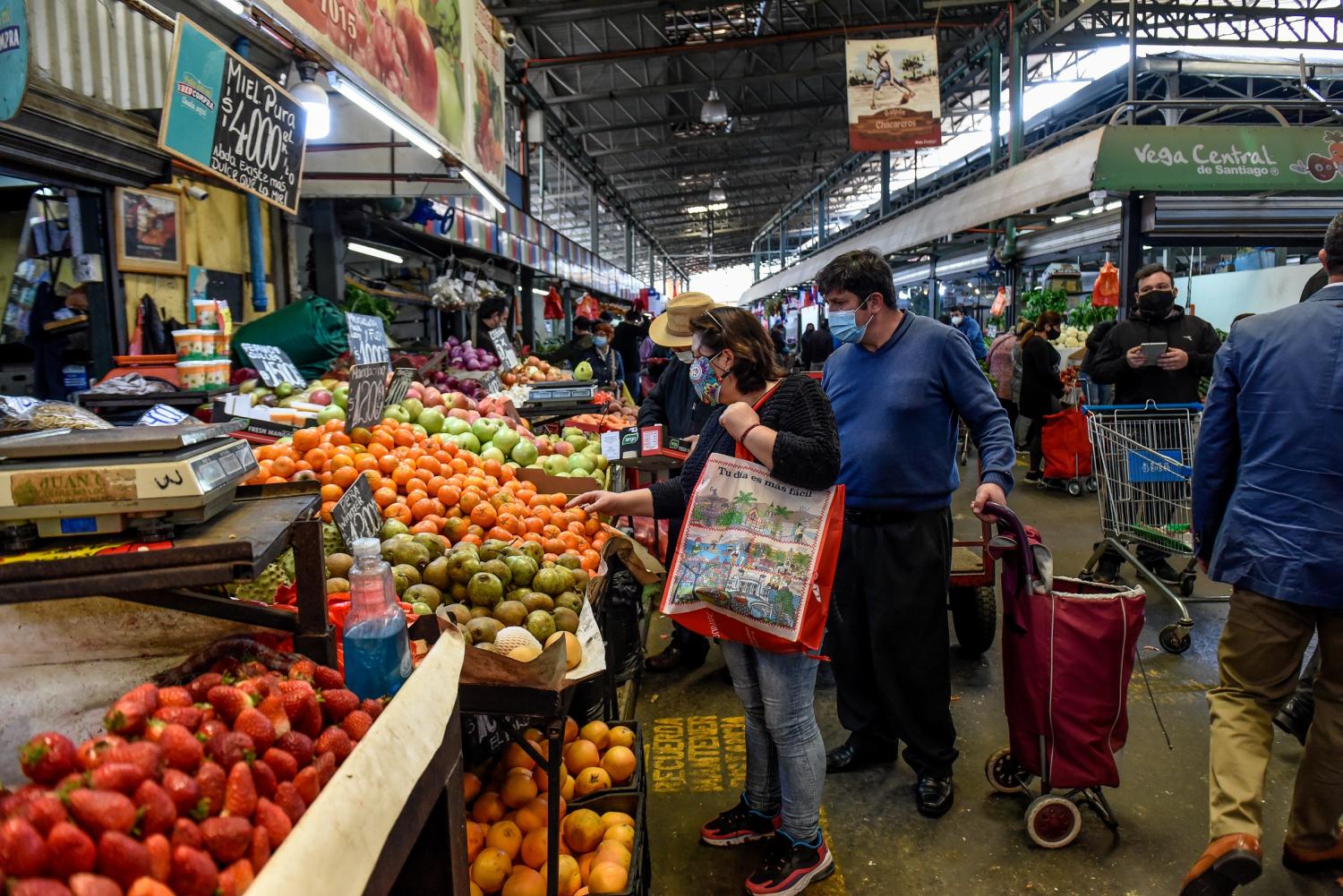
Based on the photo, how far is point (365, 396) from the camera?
3873 mm

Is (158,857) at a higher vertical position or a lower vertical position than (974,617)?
higher

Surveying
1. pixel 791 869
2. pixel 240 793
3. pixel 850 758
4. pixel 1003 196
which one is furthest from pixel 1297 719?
pixel 1003 196

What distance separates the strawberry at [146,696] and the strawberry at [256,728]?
0.41 ft

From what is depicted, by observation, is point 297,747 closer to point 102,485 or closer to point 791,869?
point 102,485

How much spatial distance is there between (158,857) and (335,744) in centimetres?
37

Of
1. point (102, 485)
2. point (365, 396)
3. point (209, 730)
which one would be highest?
point (365, 396)

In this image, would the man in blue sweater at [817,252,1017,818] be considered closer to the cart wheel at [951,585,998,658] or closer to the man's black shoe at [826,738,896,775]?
the man's black shoe at [826,738,896,775]

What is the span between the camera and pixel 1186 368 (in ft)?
17.0

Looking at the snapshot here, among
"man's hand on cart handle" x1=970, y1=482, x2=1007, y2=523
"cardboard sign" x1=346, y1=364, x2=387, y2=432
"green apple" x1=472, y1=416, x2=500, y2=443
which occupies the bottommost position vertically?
"man's hand on cart handle" x1=970, y1=482, x2=1007, y2=523

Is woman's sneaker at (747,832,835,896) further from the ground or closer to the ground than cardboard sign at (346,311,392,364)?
closer to the ground

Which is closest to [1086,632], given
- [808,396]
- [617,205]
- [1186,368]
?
[808,396]

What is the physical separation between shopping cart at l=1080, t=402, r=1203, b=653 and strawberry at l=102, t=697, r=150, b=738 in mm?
4580

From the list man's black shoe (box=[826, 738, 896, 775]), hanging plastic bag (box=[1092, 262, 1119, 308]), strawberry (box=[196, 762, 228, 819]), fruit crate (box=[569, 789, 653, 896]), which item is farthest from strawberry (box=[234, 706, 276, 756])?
hanging plastic bag (box=[1092, 262, 1119, 308])

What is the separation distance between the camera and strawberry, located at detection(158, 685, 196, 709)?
4.18 ft
